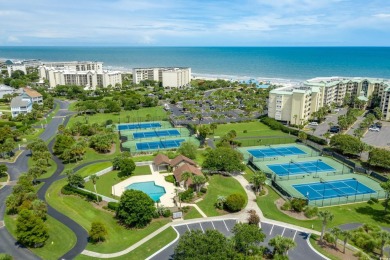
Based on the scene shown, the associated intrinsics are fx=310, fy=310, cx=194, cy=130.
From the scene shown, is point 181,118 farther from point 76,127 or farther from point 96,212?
point 96,212

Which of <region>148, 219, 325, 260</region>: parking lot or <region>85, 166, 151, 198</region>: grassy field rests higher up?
<region>85, 166, 151, 198</region>: grassy field

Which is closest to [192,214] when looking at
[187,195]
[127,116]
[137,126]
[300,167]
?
[187,195]

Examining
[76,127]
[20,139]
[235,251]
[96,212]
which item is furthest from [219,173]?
[20,139]

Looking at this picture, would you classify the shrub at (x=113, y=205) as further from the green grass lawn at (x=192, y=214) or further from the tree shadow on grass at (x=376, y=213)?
the tree shadow on grass at (x=376, y=213)

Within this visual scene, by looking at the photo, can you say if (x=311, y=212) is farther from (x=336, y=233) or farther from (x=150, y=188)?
(x=150, y=188)

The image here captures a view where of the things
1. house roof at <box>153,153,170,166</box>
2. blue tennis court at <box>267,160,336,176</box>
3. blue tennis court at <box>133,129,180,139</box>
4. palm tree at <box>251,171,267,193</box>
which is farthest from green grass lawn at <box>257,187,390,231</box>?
blue tennis court at <box>133,129,180,139</box>

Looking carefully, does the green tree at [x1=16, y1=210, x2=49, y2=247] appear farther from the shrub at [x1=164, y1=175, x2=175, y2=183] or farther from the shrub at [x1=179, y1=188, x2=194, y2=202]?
the shrub at [x1=164, y1=175, x2=175, y2=183]
